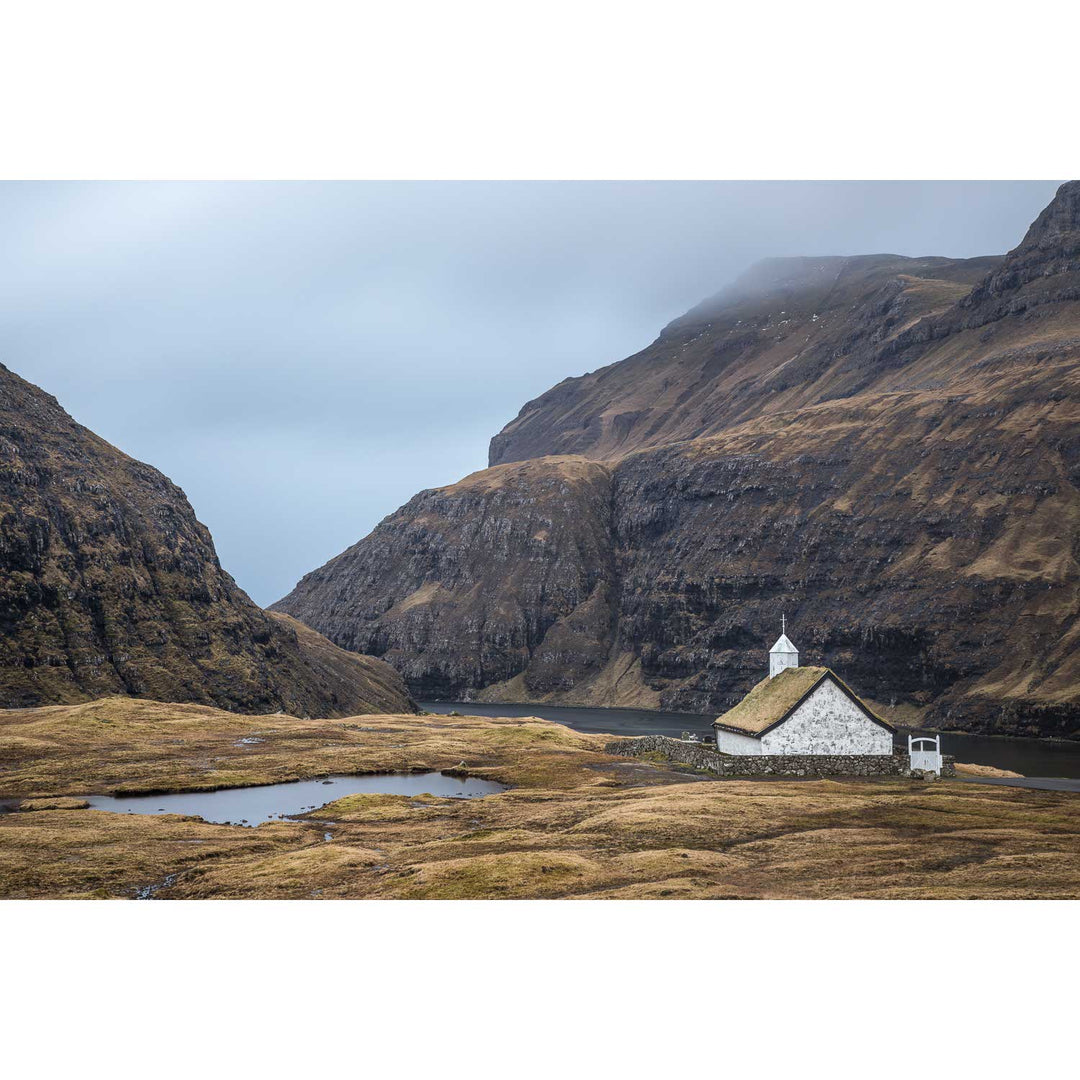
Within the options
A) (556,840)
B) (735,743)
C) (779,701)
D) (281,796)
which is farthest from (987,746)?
(556,840)

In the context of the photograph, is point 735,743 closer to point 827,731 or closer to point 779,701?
point 779,701

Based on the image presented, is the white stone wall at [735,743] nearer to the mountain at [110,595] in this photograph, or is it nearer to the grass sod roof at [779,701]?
the grass sod roof at [779,701]

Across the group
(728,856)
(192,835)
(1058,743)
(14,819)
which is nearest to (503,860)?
(728,856)

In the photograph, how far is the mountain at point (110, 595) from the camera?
120 meters

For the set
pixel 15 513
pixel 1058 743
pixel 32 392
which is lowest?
pixel 1058 743

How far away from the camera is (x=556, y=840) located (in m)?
41.5

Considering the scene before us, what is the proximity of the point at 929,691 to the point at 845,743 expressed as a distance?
409 feet

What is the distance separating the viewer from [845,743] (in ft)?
219

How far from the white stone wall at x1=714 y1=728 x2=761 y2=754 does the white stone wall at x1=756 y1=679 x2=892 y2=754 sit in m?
0.52

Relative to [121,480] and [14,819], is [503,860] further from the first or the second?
[121,480]

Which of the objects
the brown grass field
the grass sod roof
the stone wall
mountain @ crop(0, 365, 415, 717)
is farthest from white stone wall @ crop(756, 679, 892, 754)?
mountain @ crop(0, 365, 415, 717)

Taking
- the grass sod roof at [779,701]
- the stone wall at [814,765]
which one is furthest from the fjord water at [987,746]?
the stone wall at [814,765]

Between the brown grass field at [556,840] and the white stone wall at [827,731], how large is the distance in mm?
5367

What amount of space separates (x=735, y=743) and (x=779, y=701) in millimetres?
4640
